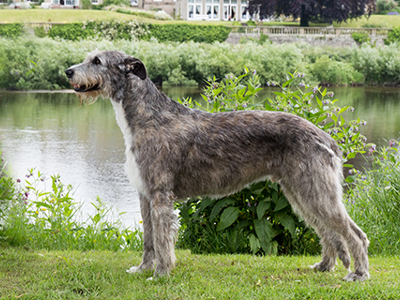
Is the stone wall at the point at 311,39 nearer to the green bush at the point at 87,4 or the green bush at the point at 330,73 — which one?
the green bush at the point at 330,73

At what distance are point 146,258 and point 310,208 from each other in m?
1.51

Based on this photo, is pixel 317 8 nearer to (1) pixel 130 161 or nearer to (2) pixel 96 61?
(2) pixel 96 61

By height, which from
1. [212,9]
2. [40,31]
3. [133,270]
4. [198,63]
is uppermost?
[212,9]

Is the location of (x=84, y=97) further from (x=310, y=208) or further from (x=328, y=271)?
(x=328, y=271)

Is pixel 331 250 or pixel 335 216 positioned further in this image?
pixel 331 250

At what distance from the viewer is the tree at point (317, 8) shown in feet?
158

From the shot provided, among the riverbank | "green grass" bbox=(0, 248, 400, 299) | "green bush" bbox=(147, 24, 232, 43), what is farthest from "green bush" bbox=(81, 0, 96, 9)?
"green grass" bbox=(0, 248, 400, 299)

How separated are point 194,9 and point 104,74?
5424 cm

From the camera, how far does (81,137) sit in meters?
16.0

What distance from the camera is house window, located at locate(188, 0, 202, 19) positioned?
5597 cm

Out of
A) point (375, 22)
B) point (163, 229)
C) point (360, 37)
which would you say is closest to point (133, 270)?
point (163, 229)

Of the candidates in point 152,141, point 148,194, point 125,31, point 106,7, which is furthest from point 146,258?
point 106,7

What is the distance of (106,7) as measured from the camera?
52688 millimetres

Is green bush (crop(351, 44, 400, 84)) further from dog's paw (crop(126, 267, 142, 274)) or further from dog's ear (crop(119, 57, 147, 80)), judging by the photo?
dog's paw (crop(126, 267, 142, 274))
